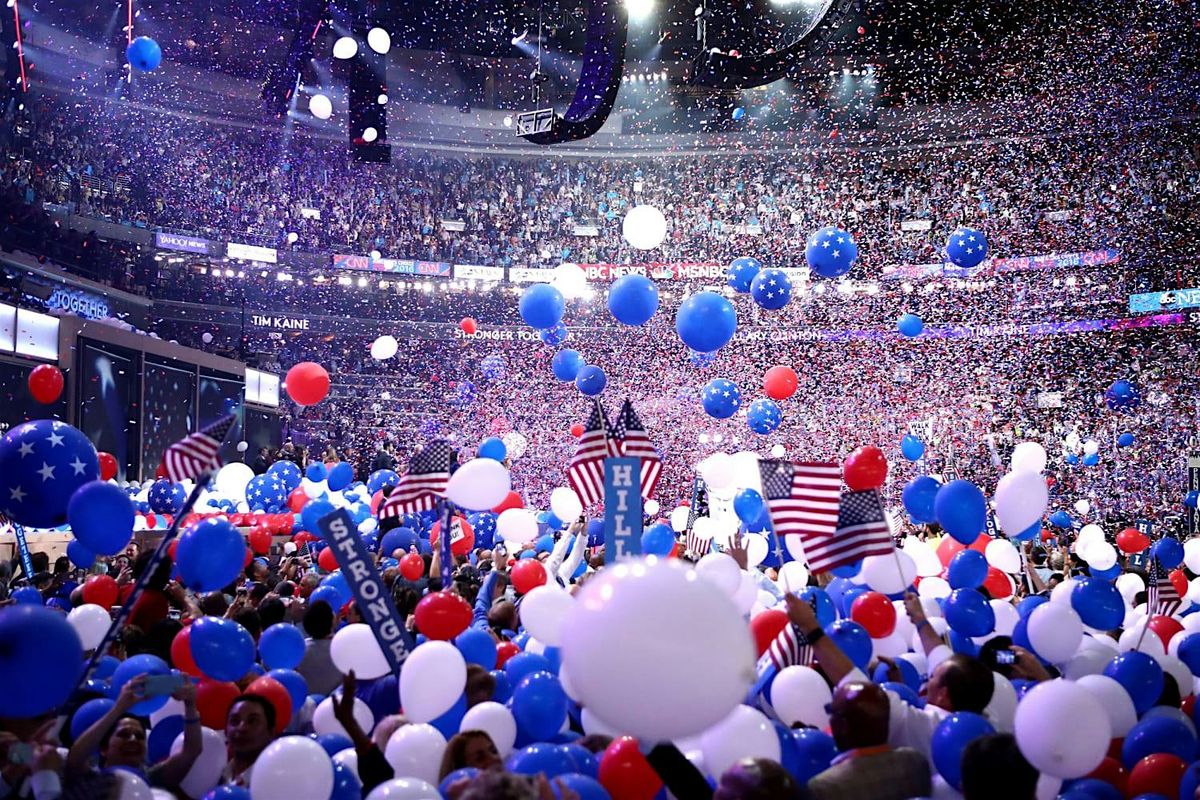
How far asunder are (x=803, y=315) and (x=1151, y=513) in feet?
32.9

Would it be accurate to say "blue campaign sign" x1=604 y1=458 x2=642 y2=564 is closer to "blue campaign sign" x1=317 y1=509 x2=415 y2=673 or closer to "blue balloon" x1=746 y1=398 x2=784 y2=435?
"blue campaign sign" x1=317 y1=509 x2=415 y2=673

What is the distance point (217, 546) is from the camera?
446 cm

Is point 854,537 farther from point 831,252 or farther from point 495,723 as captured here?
point 831,252

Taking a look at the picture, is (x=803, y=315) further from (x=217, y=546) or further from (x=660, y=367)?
(x=217, y=546)

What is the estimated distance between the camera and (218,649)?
11.8 feet

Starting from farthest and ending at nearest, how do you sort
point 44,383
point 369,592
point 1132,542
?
1. point 1132,542
2. point 44,383
3. point 369,592

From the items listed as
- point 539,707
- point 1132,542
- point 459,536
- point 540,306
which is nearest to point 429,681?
point 539,707

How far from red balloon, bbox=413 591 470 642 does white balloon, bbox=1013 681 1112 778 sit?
226 cm

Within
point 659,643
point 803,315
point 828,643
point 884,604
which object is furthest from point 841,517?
point 803,315

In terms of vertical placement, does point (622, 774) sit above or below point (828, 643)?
below

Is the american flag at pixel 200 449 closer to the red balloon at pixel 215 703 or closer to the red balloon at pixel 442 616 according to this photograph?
the red balloon at pixel 215 703

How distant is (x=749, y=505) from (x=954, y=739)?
4975 mm

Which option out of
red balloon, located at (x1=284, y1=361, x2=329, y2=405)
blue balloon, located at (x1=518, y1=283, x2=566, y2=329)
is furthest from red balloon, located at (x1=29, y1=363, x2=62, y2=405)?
blue balloon, located at (x1=518, y1=283, x2=566, y2=329)

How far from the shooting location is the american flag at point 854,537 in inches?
168
